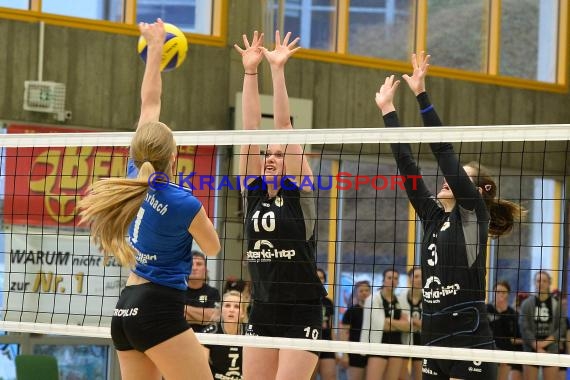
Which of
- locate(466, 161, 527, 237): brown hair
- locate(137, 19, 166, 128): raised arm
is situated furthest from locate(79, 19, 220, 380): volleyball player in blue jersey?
locate(466, 161, 527, 237): brown hair

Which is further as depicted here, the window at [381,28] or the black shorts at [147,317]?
the window at [381,28]

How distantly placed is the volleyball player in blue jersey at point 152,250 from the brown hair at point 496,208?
196cm

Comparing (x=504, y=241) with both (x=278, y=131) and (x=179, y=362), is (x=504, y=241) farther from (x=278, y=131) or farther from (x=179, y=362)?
(x=179, y=362)

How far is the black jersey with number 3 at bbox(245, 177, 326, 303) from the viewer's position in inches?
238

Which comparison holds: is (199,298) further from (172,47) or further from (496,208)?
(496,208)

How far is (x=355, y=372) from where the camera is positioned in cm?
1240

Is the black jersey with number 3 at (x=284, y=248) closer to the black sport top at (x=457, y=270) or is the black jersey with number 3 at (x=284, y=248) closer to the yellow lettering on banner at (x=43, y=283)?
the black sport top at (x=457, y=270)

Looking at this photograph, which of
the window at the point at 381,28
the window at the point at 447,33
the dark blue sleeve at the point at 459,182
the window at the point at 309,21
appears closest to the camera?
the dark blue sleeve at the point at 459,182

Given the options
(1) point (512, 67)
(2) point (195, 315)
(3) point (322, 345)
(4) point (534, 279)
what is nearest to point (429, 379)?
(3) point (322, 345)

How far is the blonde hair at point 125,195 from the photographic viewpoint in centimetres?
467

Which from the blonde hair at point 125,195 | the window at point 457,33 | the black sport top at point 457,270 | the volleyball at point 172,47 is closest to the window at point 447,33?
the window at point 457,33

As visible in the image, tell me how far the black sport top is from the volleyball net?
5.5 inches

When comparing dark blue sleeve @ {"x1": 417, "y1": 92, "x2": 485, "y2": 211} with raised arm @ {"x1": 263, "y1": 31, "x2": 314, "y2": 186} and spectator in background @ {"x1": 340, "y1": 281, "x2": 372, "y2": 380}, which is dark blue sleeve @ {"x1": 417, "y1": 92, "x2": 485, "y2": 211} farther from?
spectator in background @ {"x1": 340, "y1": 281, "x2": 372, "y2": 380}

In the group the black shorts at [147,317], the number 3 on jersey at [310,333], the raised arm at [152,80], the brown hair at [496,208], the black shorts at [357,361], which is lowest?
the black shorts at [357,361]
